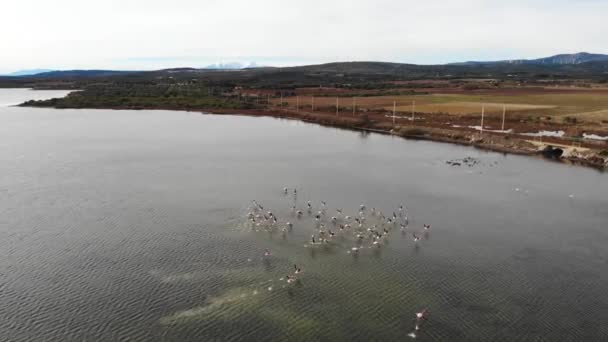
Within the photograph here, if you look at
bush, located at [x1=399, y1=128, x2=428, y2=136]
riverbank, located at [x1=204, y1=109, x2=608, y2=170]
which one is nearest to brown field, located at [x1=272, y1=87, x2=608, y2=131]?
riverbank, located at [x1=204, y1=109, x2=608, y2=170]

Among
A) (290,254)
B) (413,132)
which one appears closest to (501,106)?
(413,132)

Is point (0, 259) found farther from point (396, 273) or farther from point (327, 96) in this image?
point (327, 96)

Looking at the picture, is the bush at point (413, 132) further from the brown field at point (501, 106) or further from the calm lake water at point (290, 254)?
the calm lake water at point (290, 254)

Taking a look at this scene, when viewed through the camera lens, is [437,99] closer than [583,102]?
No

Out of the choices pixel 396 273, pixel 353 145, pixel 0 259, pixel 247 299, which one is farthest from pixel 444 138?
pixel 0 259

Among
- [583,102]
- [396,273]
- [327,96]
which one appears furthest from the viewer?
[327,96]

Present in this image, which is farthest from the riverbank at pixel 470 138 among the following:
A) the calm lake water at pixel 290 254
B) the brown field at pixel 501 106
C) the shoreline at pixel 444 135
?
the brown field at pixel 501 106
